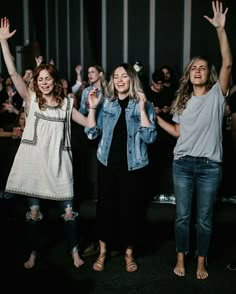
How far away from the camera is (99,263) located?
10.1 feet

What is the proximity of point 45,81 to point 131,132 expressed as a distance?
690mm

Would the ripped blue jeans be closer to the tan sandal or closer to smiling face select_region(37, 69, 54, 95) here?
the tan sandal

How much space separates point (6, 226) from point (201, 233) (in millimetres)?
1702

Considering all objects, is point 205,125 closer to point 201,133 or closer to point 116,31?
point 201,133

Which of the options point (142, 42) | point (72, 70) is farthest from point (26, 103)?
point (72, 70)

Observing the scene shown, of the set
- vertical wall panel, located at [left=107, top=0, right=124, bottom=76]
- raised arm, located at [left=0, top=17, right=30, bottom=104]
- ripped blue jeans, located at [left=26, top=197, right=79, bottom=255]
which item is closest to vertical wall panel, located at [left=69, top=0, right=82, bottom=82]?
vertical wall panel, located at [left=107, top=0, right=124, bottom=76]

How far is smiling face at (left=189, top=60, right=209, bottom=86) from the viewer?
276cm

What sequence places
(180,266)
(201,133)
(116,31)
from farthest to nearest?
(116,31) < (180,266) < (201,133)

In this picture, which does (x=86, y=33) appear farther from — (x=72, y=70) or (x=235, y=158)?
(x=235, y=158)

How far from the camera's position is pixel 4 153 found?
362cm

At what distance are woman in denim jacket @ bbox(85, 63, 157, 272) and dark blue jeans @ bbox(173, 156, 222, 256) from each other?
0.90ft

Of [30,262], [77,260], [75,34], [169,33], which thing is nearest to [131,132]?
[77,260]

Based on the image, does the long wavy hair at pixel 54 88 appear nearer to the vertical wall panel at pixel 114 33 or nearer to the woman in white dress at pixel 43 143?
the woman in white dress at pixel 43 143

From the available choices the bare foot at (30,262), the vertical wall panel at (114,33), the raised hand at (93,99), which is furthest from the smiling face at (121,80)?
the vertical wall panel at (114,33)
